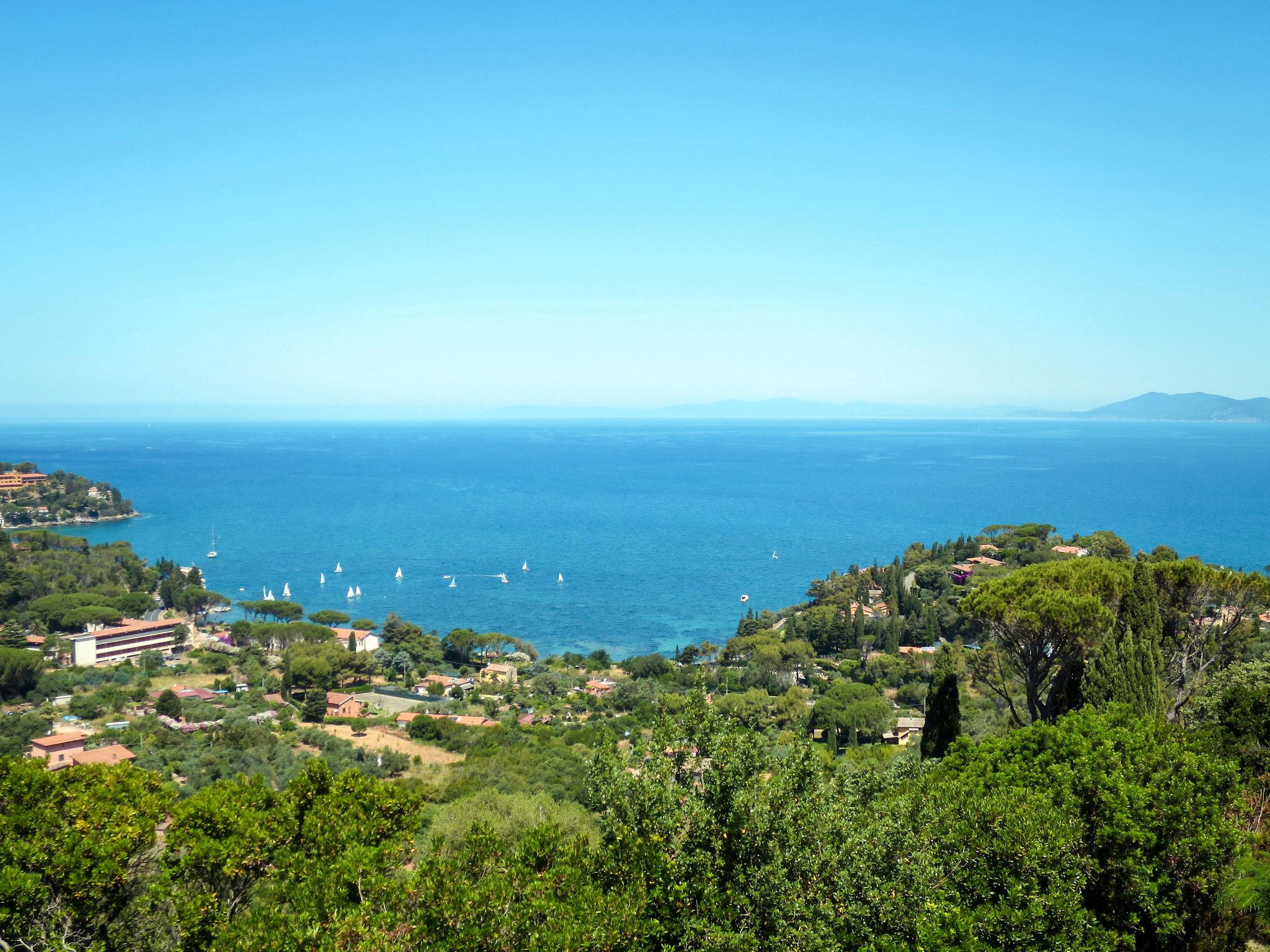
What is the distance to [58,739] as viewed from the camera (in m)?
21.1

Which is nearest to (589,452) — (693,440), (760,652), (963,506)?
(693,440)

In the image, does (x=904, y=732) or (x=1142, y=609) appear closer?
(x=1142, y=609)

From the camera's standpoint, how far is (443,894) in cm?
576

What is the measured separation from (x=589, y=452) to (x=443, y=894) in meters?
140

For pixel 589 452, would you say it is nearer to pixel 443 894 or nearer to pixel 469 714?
pixel 469 714

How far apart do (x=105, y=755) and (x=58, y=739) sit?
2648 mm

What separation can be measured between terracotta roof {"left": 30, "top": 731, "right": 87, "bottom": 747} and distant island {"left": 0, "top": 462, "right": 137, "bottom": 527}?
5178 centimetres

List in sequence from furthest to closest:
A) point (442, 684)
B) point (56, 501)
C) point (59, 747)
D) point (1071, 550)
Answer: point (56, 501)
point (1071, 550)
point (442, 684)
point (59, 747)

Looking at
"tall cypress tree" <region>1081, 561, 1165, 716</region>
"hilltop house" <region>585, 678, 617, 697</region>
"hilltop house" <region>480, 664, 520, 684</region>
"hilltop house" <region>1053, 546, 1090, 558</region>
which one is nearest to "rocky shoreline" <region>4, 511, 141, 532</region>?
"hilltop house" <region>480, 664, 520, 684</region>

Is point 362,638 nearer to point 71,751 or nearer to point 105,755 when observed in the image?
point 71,751

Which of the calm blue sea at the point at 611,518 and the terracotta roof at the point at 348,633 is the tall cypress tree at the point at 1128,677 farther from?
the terracotta roof at the point at 348,633

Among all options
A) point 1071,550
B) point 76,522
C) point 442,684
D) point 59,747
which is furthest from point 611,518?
point 59,747

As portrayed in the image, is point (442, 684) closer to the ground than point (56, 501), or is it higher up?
closer to the ground

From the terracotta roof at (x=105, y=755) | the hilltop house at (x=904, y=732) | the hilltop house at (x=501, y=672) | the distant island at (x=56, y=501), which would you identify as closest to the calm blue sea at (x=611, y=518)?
the distant island at (x=56, y=501)
